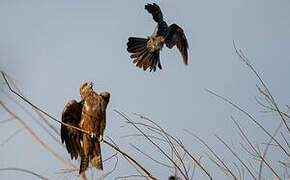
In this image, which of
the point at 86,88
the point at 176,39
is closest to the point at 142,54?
the point at 176,39

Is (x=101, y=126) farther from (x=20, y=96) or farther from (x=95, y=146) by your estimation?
(x=20, y=96)

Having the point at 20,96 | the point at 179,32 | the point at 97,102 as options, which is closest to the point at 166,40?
the point at 179,32

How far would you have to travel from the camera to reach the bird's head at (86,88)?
8.62 feet

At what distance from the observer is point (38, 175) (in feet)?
3.61

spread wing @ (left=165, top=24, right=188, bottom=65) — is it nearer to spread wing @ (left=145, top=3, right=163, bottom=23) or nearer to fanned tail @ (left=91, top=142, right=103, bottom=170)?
spread wing @ (left=145, top=3, right=163, bottom=23)

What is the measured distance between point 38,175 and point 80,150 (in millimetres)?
1238

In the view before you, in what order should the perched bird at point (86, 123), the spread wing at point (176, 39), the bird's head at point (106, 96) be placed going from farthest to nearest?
the spread wing at point (176, 39) < the bird's head at point (106, 96) < the perched bird at point (86, 123)

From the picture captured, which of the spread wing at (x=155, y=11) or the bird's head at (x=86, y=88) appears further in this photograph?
the spread wing at (x=155, y=11)

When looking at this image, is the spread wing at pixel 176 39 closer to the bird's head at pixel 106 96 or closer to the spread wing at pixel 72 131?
the bird's head at pixel 106 96

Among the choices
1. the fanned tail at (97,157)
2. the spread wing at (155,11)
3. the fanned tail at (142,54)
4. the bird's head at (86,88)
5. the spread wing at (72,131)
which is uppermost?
the spread wing at (155,11)

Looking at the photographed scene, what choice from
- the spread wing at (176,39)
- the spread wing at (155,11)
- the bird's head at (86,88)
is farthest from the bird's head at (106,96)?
the spread wing at (155,11)

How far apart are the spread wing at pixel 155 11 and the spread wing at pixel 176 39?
23 cm

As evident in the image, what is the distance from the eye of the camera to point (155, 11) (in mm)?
5562

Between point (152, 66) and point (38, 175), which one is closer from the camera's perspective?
point (38, 175)
